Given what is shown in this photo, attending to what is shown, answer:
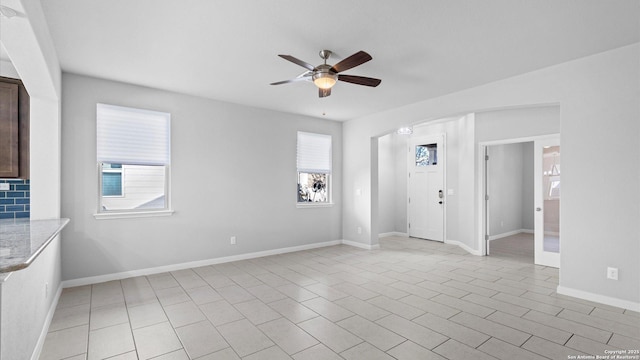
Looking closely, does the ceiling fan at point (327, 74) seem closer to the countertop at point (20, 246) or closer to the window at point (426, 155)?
the countertop at point (20, 246)

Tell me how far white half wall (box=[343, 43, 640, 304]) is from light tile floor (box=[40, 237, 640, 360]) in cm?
40

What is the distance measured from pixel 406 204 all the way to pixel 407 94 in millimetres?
3683

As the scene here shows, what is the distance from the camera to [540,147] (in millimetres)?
4992

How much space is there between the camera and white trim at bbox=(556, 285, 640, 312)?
321 cm

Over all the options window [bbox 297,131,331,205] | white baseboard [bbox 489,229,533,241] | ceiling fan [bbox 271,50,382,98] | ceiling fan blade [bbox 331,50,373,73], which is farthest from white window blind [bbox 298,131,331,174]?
white baseboard [bbox 489,229,533,241]

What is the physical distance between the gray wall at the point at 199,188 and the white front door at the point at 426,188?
2039 millimetres

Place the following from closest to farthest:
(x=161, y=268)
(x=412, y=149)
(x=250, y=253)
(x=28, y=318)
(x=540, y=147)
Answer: (x=28, y=318), (x=161, y=268), (x=540, y=147), (x=250, y=253), (x=412, y=149)

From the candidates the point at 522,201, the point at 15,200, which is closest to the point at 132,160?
the point at 15,200

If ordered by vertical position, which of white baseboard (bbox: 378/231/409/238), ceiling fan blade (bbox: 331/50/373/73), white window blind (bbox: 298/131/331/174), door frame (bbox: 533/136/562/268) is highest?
ceiling fan blade (bbox: 331/50/373/73)

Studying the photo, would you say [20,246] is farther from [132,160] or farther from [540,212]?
[540,212]

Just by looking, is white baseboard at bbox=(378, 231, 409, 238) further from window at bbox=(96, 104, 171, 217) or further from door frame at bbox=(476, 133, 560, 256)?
window at bbox=(96, 104, 171, 217)

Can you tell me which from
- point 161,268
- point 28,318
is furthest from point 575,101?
point 161,268

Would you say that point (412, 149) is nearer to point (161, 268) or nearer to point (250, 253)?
point (250, 253)

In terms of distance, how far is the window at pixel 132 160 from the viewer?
4.22 metres
